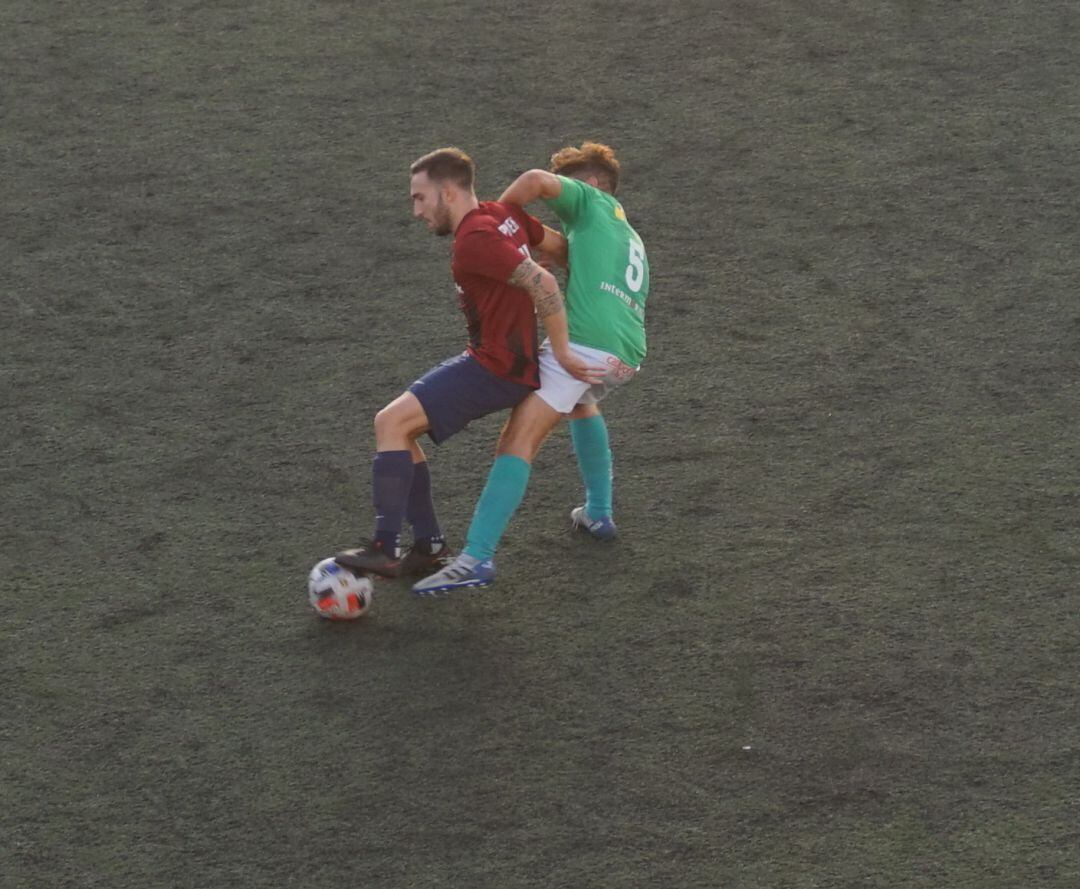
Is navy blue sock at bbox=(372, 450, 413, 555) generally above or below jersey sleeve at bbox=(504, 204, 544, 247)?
below

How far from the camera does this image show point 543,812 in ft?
12.5

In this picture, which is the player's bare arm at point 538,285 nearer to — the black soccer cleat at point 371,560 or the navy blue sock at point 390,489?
the navy blue sock at point 390,489

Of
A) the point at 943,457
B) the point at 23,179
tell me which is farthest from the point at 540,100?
the point at 943,457

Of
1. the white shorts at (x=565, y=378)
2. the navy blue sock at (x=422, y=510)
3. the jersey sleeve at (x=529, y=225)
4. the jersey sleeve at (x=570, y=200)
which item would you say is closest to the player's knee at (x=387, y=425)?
the navy blue sock at (x=422, y=510)

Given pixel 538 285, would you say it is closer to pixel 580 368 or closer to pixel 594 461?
pixel 580 368

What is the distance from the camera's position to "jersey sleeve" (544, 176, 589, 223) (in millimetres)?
4555

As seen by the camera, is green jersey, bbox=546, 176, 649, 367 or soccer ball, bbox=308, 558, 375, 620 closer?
soccer ball, bbox=308, 558, 375, 620

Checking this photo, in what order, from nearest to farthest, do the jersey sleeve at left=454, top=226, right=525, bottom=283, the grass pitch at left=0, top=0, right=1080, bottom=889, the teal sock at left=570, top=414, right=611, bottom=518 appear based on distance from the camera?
1. the grass pitch at left=0, top=0, right=1080, bottom=889
2. the jersey sleeve at left=454, top=226, right=525, bottom=283
3. the teal sock at left=570, top=414, right=611, bottom=518

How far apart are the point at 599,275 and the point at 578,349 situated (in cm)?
22

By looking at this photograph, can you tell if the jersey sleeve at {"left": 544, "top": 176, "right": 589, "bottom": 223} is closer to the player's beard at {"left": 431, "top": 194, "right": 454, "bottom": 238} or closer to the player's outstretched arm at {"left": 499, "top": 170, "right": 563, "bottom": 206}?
the player's outstretched arm at {"left": 499, "top": 170, "right": 563, "bottom": 206}

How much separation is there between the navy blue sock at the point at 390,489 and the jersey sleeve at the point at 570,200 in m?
0.83

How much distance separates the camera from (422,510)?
15.2ft

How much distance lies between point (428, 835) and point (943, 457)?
2.22 m

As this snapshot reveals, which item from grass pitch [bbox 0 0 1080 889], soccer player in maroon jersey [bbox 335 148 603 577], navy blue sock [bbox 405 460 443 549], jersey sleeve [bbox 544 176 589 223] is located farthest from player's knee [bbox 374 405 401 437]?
jersey sleeve [bbox 544 176 589 223]
